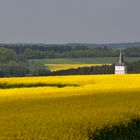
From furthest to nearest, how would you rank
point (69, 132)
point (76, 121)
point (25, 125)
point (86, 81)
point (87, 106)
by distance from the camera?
1. point (86, 81)
2. point (87, 106)
3. point (76, 121)
4. point (25, 125)
5. point (69, 132)

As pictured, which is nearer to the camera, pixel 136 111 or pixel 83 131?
pixel 83 131

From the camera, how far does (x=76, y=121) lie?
54.4 ft

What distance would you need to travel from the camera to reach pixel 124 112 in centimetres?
1942

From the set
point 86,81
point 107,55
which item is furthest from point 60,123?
point 107,55

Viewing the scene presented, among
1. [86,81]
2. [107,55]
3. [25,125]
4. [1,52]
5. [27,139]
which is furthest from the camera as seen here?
[107,55]

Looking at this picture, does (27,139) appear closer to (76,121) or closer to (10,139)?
(10,139)

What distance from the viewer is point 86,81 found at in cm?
4853

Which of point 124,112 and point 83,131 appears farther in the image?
point 124,112

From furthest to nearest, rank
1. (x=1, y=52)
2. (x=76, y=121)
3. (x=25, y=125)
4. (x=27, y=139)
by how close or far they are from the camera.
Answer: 1. (x=1, y=52)
2. (x=76, y=121)
3. (x=25, y=125)
4. (x=27, y=139)

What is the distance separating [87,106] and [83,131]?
734 cm

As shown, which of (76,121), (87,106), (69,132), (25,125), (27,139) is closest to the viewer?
(27,139)

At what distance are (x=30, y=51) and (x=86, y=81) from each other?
487 feet

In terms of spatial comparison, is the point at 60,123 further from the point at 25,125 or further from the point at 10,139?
the point at 10,139

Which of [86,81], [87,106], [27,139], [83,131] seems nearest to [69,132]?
[83,131]
